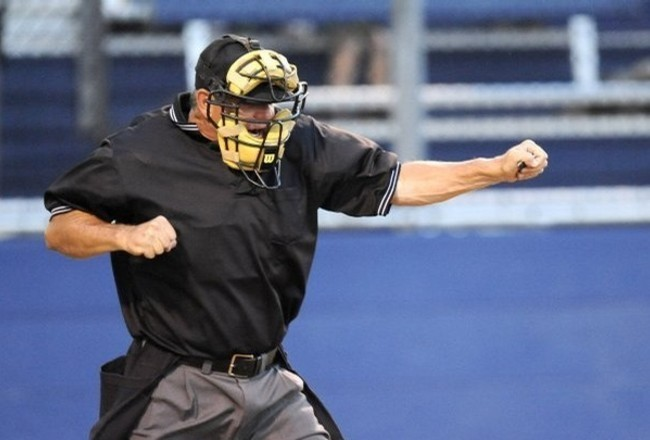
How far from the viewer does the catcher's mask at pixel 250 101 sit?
3.61 m

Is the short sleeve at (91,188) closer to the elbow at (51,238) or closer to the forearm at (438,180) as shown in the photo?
the elbow at (51,238)

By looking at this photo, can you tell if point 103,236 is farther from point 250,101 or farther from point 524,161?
point 524,161

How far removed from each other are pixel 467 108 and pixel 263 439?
3229 millimetres

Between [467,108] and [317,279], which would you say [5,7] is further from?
[467,108]

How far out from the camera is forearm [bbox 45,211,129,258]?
3.52 meters

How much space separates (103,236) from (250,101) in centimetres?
53

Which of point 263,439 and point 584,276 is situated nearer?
point 263,439

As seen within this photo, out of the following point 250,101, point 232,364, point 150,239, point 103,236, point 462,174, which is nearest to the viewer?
point 150,239

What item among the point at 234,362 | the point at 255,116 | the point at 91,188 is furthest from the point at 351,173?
the point at 91,188

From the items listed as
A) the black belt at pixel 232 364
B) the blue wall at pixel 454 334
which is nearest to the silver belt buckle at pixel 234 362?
the black belt at pixel 232 364

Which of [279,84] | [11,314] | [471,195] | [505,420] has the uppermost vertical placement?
[279,84]

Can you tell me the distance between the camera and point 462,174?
13.0 ft

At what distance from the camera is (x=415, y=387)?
5543mm

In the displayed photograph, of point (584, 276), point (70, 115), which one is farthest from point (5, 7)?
point (584, 276)
